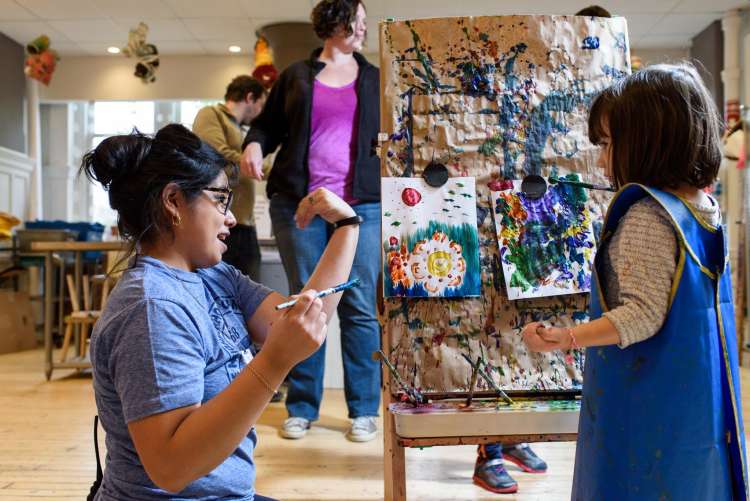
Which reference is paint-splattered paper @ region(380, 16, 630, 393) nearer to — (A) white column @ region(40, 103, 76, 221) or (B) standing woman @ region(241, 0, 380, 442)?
(B) standing woman @ region(241, 0, 380, 442)

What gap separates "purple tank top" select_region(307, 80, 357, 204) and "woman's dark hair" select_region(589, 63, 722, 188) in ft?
4.54

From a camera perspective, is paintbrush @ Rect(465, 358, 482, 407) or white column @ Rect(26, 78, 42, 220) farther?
white column @ Rect(26, 78, 42, 220)

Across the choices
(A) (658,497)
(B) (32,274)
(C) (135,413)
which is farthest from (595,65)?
(B) (32,274)

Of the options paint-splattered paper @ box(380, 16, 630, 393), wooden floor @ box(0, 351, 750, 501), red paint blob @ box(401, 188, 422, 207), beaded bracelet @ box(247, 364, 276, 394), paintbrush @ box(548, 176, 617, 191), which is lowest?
wooden floor @ box(0, 351, 750, 501)

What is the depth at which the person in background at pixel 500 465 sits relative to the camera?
6.05 feet

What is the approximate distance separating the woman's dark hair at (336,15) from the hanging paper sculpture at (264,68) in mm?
3081

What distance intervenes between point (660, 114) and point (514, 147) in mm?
399

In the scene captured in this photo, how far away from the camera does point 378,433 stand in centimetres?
252

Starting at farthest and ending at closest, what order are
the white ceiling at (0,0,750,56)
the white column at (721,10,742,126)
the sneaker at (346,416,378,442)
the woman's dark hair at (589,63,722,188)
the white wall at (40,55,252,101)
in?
1. the white wall at (40,55,252,101)
2. the white ceiling at (0,0,750,56)
3. the white column at (721,10,742,126)
4. the sneaker at (346,416,378,442)
5. the woman's dark hair at (589,63,722,188)

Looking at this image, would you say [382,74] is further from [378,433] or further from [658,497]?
[378,433]

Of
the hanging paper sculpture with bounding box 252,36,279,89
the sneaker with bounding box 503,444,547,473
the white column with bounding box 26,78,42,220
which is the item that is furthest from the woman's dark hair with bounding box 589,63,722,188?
the white column with bounding box 26,78,42,220

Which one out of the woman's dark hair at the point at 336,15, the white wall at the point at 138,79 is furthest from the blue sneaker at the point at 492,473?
the white wall at the point at 138,79

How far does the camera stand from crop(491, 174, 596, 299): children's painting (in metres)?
1.36

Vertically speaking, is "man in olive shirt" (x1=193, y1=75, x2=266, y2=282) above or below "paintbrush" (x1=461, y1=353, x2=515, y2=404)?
above
